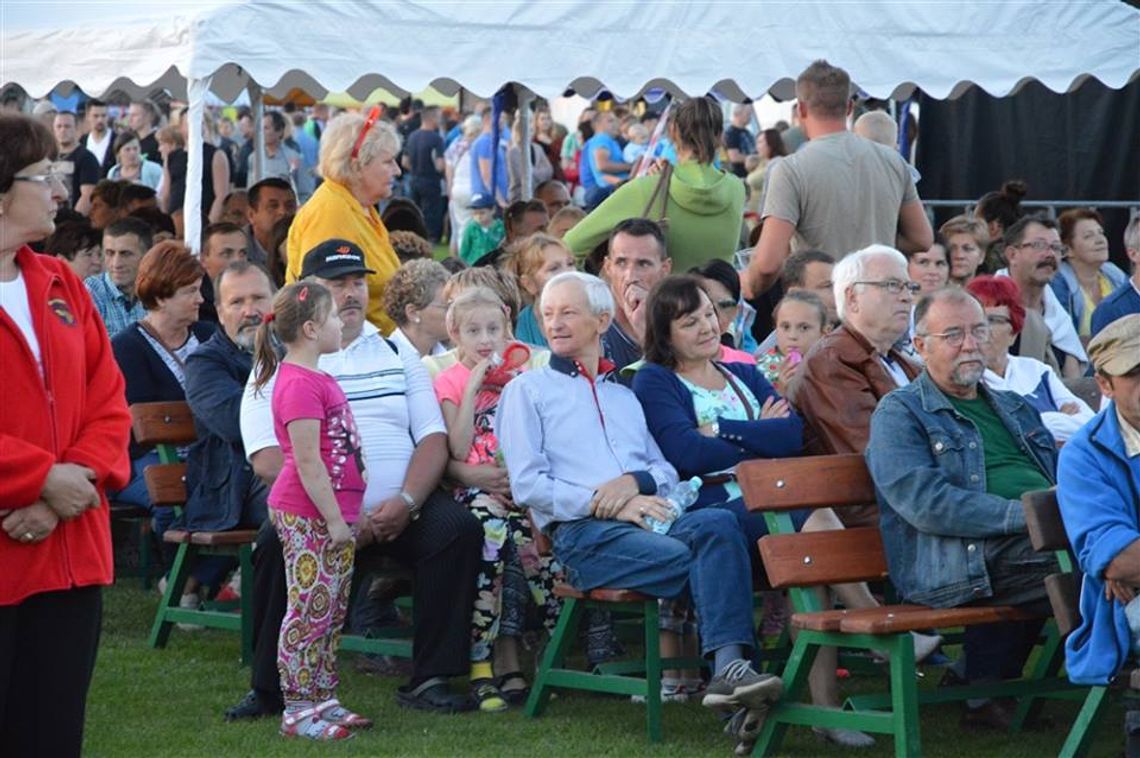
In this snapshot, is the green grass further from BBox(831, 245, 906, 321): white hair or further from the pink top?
BBox(831, 245, 906, 321): white hair

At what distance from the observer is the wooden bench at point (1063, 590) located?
16.5 feet

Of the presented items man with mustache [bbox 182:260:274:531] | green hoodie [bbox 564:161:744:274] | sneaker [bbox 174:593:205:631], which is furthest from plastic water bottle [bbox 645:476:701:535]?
green hoodie [bbox 564:161:744:274]

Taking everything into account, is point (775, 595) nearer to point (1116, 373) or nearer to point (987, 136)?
point (1116, 373)

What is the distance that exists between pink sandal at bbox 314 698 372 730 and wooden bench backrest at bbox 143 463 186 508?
150 centimetres

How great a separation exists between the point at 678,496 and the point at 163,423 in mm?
2174

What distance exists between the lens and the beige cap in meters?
4.89

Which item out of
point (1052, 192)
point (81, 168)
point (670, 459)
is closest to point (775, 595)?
point (670, 459)

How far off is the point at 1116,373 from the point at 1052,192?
10.7 m

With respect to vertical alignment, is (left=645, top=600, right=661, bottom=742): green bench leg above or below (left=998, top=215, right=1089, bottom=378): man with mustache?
below

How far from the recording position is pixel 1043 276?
938 cm

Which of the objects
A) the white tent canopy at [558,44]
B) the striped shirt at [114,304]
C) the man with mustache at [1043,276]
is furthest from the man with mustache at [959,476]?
the white tent canopy at [558,44]

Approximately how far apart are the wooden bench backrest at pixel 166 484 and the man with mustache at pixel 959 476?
8.76 feet

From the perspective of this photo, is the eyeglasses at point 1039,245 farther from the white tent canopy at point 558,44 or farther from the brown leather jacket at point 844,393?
the brown leather jacket at point 844,393

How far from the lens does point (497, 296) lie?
21.7 feet
